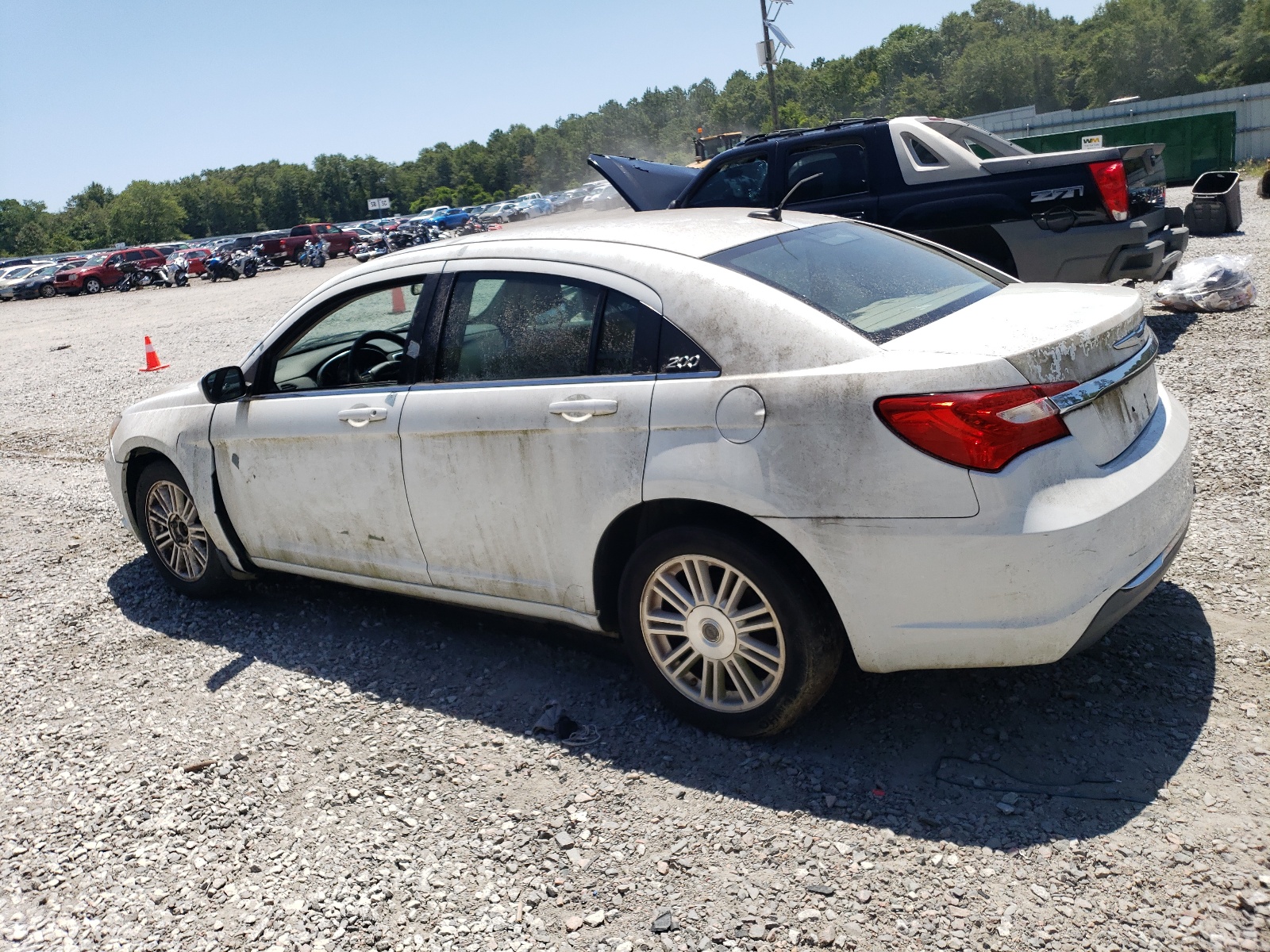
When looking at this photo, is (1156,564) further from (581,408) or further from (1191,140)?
(1191,140)

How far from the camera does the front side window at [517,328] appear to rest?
3.59 meters

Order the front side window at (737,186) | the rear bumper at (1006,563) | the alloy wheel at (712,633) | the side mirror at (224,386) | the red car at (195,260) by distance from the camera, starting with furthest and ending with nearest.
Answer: the red car at (195,260) < the front side window at (737,186) < the side mirror at (224,386) < the alloy wheel at (712,633) < the rear bumper at (1006,563)

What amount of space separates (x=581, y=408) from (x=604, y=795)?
4.18 ft

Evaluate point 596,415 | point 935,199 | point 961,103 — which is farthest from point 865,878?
point 961,103

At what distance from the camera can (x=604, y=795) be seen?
3.25 metres

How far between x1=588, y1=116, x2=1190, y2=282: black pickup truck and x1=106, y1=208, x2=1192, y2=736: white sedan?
407 cm

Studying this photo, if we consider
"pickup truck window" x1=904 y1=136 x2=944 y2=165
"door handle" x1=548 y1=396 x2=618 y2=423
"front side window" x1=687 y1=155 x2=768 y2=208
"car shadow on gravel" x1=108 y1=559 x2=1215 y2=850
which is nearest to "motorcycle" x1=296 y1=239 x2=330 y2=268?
"front side window" x1=687 y1=155 x2=768 y2=208

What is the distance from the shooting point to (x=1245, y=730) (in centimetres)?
A: 307

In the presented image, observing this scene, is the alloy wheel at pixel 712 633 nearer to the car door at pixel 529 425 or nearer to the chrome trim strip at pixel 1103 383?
the car door at pixel 529 425

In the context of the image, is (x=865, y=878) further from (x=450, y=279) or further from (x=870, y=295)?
(x=450, y=279)

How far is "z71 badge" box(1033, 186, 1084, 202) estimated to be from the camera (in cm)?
779

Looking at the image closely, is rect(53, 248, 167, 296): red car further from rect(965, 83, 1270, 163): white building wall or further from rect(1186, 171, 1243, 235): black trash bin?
rect(1186, 171, 1243, 235): black trash bin

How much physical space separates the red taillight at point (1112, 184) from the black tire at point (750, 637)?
603 cm

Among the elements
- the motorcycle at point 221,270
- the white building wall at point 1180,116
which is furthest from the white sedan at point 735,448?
the motorcycle at point 221,270
